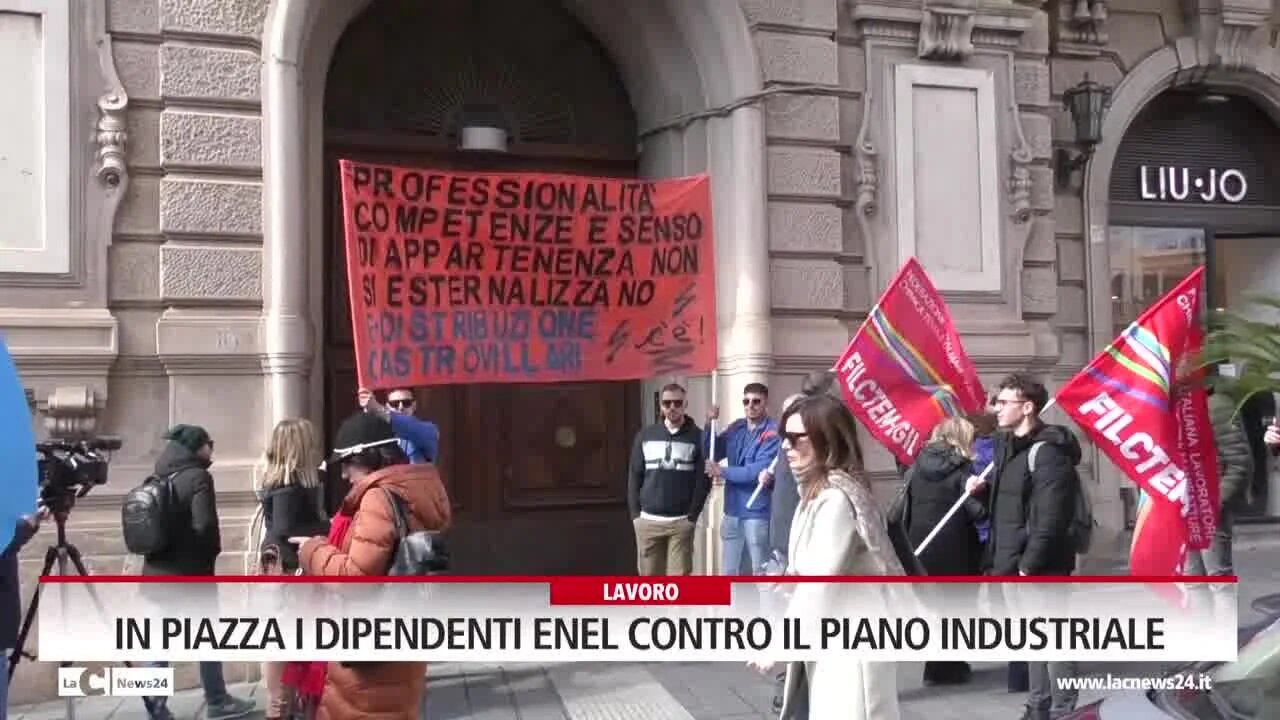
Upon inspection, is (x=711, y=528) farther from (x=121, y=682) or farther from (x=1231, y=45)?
(x=1231, y=45)

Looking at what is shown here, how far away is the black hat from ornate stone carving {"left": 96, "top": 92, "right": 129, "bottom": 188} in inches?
178

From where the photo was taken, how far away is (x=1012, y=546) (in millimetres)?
6152

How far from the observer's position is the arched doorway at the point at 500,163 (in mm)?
9906

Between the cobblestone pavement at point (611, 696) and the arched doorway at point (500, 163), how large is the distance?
257 centimetres

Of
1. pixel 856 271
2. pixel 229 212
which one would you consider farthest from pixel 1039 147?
pixel 229 212

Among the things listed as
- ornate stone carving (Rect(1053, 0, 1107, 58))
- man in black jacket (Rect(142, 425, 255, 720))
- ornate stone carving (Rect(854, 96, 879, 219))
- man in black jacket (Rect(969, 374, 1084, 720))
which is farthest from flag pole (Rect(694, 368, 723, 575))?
ornate stone carving (Rect(1053, 0, 1107, 58))

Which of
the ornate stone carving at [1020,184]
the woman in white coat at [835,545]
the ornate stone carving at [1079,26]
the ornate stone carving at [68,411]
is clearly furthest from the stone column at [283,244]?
the ornate stone carving at [1079,26]

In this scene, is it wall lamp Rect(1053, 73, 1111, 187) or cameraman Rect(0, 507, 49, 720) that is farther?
wall lamp Rect(1053, 73, 1111, 187)

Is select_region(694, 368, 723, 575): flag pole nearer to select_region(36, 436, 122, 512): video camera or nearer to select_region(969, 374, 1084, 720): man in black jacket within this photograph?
select_region(969, 374, 1084, 720): man in black jacket

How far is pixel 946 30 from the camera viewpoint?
396 inches

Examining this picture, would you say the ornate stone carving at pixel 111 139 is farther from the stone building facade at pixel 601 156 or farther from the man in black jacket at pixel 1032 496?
the man in black jacket at pixel 1032 496

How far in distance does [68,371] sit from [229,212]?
1450mm

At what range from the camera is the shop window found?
39.8 ft

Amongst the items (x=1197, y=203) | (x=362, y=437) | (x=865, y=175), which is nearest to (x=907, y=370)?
(x=865, y=175)
